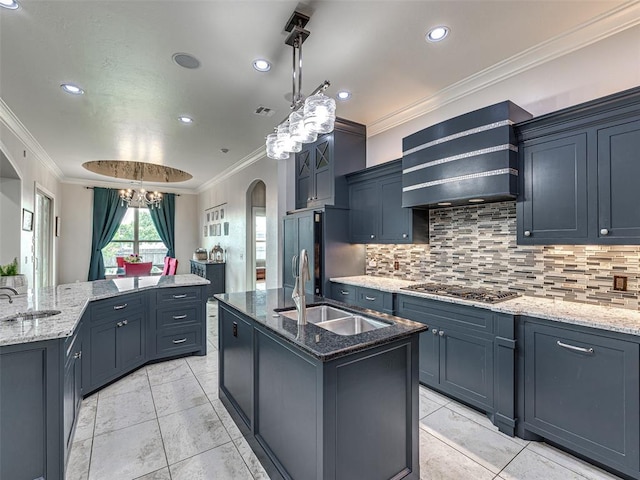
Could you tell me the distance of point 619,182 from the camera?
6.27 ft

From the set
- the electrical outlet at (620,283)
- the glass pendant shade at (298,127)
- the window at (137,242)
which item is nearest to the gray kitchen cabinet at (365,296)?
the electrical outlet at (620,283)

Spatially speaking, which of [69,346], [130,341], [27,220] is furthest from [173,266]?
[69,346]

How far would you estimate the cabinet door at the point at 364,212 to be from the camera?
3725 millimetres

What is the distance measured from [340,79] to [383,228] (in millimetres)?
1673

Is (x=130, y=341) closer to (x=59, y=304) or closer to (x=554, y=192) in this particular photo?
(x=59, y=304)

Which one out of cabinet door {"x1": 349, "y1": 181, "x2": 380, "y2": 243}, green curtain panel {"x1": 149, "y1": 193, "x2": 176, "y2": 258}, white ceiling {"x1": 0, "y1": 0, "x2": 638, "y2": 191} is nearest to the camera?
white ceiling {"x1": 0, "y1": 0, "x2": 638, "y2": 191}

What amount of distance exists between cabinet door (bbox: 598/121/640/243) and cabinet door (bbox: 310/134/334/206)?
2.62 metres

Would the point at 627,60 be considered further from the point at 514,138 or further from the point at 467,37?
the point at 467,37

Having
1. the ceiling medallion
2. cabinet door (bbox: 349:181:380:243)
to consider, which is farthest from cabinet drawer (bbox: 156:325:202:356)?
the ceiling medallion

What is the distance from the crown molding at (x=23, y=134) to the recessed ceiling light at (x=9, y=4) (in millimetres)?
1985

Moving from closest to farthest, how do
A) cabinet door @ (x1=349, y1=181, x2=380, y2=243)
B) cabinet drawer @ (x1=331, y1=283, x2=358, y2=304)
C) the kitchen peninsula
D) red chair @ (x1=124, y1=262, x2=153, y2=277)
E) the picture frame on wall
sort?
the kitchen peninsula → cabinet drawer @ (x1=331, y1=283, x2=358, y2=304) → cabinet door @ (x1=349, y1=181, x2=380, y2=243) → the picture frame on wall → red chair @ (x1=124, y1=262, x2=153, y2=277)

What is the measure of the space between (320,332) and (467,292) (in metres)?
1.74

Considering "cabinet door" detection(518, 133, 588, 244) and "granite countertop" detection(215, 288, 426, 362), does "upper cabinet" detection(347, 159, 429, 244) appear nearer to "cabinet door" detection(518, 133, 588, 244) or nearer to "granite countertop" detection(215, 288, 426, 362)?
"cabinet door" detection(518, 133, 588, 244)

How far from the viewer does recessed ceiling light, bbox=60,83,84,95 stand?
3066mm
